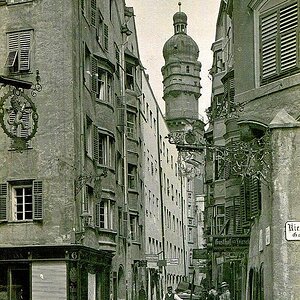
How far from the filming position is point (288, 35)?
20.9 m

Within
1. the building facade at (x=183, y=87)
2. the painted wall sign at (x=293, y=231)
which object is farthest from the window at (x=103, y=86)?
the building facade at (x=183, y=87)

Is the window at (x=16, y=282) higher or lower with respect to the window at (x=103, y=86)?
lower

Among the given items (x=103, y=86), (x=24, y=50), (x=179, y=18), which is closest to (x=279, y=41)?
(x=24, y=50)

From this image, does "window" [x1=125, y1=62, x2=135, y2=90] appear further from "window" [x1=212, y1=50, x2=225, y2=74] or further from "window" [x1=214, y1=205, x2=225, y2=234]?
"window" [x1=214, y1=205, x2=225, y2=234]

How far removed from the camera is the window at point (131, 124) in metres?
52.5

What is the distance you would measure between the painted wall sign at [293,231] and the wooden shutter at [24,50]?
18.2m

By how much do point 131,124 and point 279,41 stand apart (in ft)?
105

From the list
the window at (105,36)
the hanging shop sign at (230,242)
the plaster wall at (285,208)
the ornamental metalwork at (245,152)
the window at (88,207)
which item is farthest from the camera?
the window at (105,36)

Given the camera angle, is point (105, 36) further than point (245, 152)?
Yes

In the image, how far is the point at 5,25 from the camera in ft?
118

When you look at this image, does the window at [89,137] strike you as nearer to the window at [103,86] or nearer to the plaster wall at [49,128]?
the plaster wall at [49,128]

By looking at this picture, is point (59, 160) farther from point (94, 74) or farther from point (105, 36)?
point (105, 36)

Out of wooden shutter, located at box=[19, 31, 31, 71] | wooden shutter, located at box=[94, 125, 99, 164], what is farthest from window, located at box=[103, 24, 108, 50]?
wooden shutter, located at box=[19, 31, 31, 71]

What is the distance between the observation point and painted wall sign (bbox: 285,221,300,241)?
19891 millimetres
